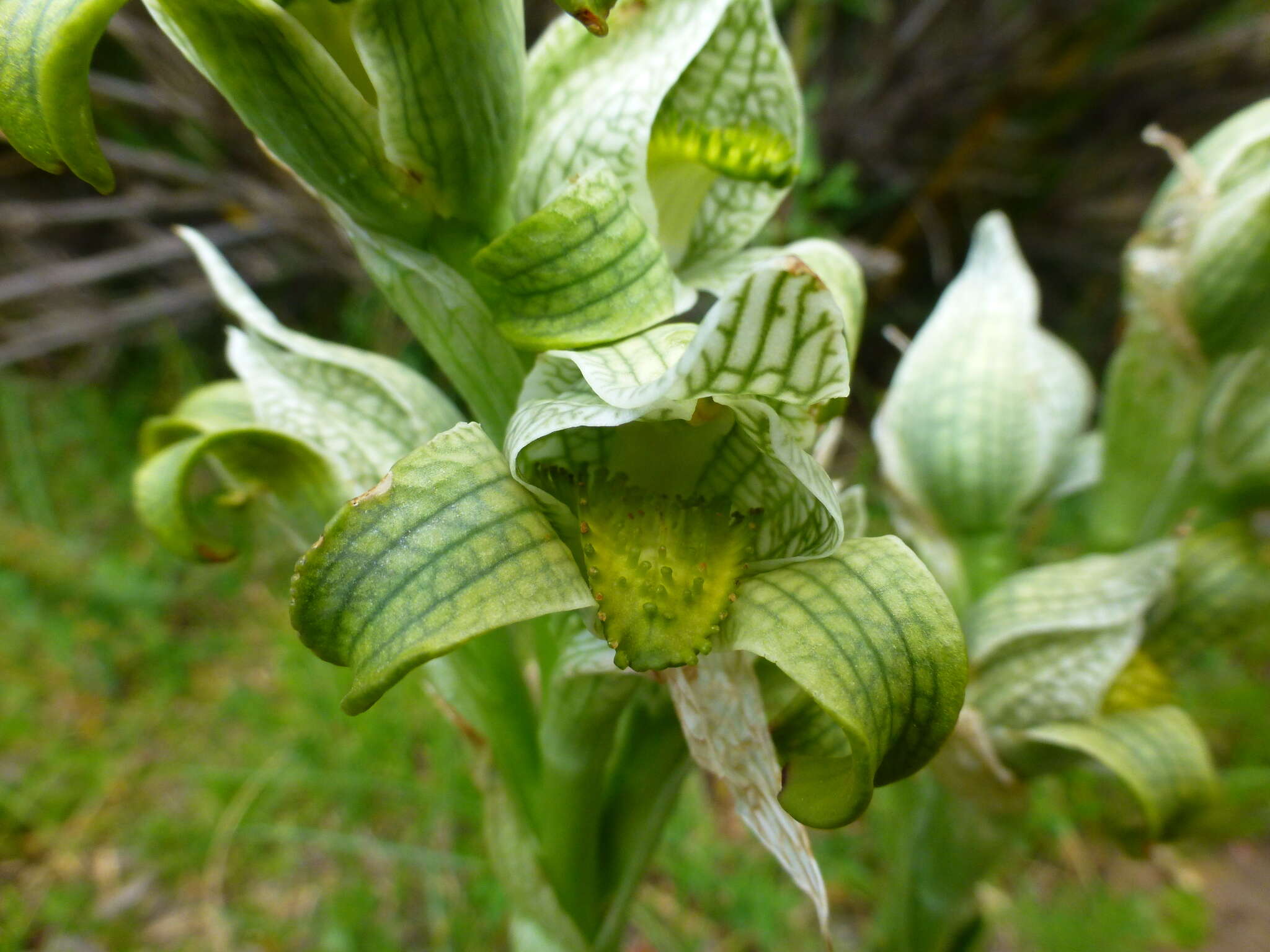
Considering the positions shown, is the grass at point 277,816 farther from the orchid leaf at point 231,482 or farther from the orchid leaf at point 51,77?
the orchid leaf at point 51,77

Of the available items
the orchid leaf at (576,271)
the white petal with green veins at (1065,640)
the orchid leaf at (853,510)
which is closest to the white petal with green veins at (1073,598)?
the white petal with green veins at (1065,640)

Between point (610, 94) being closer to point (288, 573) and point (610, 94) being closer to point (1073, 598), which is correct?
point (1073, 598)

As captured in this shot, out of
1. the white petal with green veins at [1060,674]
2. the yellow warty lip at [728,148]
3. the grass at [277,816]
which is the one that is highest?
the yellow warty lip at [728,148]

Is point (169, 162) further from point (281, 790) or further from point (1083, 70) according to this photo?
point (1083, 70)

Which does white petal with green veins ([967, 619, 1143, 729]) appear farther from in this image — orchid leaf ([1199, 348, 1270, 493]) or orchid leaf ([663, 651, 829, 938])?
orchid leaf ([663, 651, 829, 938])

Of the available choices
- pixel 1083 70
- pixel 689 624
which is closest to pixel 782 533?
pixel 689 624
